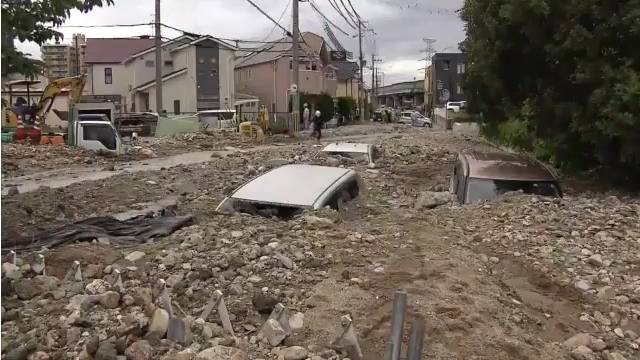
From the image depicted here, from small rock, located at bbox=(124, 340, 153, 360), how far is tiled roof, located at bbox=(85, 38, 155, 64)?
195 ft

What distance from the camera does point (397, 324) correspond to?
389 cm

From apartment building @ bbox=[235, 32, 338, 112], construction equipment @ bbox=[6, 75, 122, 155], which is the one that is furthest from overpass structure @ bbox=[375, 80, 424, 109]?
construction equipment @ bbox=[6, 75, 122, 155]

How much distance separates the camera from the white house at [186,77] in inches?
2197

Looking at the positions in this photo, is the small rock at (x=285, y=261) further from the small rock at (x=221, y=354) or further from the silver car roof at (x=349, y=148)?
the silver car roof at (x=349, y=148)

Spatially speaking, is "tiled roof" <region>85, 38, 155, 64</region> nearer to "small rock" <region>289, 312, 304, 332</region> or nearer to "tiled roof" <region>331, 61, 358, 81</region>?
"tiled roof" <region>331, 61, 358, 81</region>

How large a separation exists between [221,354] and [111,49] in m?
62.1

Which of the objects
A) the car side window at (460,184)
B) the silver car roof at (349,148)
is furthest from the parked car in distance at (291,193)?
the silver car roof at (349,148)

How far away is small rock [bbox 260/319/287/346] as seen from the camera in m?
4.32

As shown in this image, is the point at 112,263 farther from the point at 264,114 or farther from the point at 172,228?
the point at 264,114

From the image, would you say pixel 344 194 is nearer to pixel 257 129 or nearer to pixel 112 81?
pixel 257 129

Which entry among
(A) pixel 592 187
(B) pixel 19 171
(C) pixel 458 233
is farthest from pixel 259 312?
(B) pixel 19 171

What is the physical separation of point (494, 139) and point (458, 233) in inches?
843

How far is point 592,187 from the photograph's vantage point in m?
13.0

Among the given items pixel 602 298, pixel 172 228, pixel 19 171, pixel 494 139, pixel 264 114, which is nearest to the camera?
pixel 602 298
